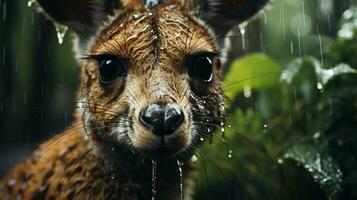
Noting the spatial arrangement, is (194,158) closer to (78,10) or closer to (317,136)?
(317,136)

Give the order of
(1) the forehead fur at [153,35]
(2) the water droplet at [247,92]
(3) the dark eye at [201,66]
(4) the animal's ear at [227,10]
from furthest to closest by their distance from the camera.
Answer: (2) the water droplet at [247,92] → (4) the animal's ear at [227,10] → (3) the dark eye at [201,66] → (1) the forehead fur at [153,35]

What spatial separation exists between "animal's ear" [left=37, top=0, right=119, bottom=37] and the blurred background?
91cm

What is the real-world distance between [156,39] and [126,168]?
0.89 meters

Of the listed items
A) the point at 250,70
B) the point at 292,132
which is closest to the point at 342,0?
the point at 250,70

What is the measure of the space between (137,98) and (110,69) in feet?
1.19

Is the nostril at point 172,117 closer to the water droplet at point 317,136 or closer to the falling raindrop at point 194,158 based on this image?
the falling raindrop at point 194,158

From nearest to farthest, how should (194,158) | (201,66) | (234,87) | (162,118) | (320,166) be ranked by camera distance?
(162,118)
(201,66)
(194,158)
(320,166)
(234,87)

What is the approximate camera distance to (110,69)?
360cm

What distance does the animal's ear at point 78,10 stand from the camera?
393 cm

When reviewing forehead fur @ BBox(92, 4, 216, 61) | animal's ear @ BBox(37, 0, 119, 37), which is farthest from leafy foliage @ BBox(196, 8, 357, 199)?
animal's ear @ BBox(37, 0, 119, 37)

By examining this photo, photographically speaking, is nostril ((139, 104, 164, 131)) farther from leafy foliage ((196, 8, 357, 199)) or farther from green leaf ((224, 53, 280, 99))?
green leaf ((224, 53, 280, 99))

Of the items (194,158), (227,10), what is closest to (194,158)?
(194,158)

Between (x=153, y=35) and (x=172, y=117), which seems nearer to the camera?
(x=172, y=117)

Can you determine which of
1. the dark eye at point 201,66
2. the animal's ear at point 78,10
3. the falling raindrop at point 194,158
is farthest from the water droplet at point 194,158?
the animal's ear at point 78,10
